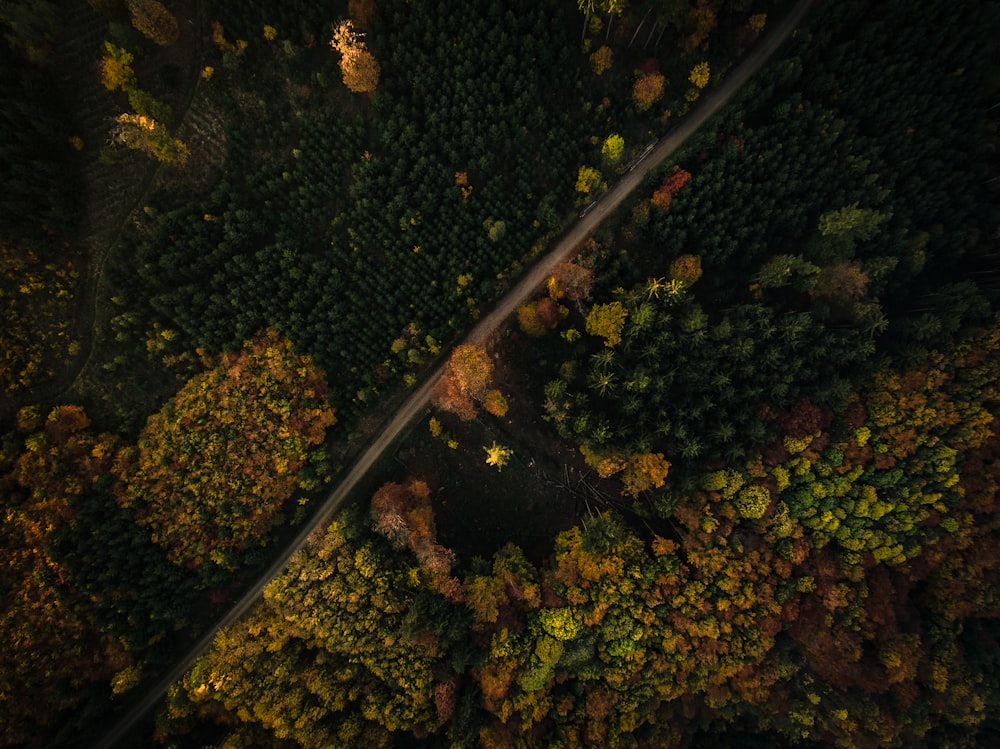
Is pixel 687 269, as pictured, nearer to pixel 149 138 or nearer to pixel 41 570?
pixel 149 138

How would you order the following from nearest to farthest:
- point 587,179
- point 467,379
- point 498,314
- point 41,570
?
point 41,570, point 587,179, point 467,379, point 498,314

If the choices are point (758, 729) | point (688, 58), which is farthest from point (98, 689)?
point (688, 58)

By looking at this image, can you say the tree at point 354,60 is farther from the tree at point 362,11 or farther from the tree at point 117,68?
the tree at point 117,68

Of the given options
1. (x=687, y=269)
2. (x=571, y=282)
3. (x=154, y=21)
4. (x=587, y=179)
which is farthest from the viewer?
(x=587, y=179)

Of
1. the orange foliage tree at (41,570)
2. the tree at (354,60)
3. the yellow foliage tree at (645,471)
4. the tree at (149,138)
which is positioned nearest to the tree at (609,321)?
the yellow foliage tree at (645,471)

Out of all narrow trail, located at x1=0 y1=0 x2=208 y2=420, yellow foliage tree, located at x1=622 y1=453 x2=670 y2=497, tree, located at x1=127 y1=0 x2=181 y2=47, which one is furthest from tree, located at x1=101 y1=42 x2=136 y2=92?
yellow foliage tree, located at x1=622 y1=453 x2=670 y2=497

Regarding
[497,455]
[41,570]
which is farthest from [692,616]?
[41,570]

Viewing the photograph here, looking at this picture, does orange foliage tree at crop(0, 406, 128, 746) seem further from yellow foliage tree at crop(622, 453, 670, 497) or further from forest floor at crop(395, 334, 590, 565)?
yellow foliage tree at crop(622, 453, 670, 497)
